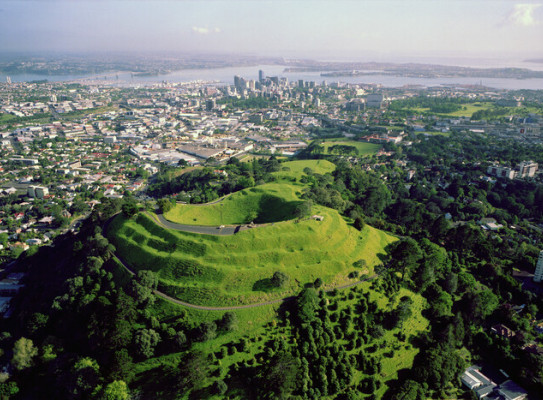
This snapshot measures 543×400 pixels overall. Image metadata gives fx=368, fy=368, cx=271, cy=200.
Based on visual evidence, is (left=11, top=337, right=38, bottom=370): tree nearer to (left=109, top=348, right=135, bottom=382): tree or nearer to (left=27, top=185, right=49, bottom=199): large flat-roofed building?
(left=109, top=348, right=135, bottom=382): tree

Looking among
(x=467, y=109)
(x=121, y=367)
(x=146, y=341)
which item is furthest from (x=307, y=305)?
(x=467, y=109)

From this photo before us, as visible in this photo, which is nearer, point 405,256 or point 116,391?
point 116,391

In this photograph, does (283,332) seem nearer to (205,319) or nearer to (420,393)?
(205,319)

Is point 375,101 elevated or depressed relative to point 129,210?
elevated

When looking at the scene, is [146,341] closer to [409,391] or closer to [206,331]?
[206,331]

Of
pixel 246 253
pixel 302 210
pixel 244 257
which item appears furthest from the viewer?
pixel 302 210

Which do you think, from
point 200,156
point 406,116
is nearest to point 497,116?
point 406,116

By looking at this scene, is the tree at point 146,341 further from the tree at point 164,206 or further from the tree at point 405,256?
the tree at point 405,256
